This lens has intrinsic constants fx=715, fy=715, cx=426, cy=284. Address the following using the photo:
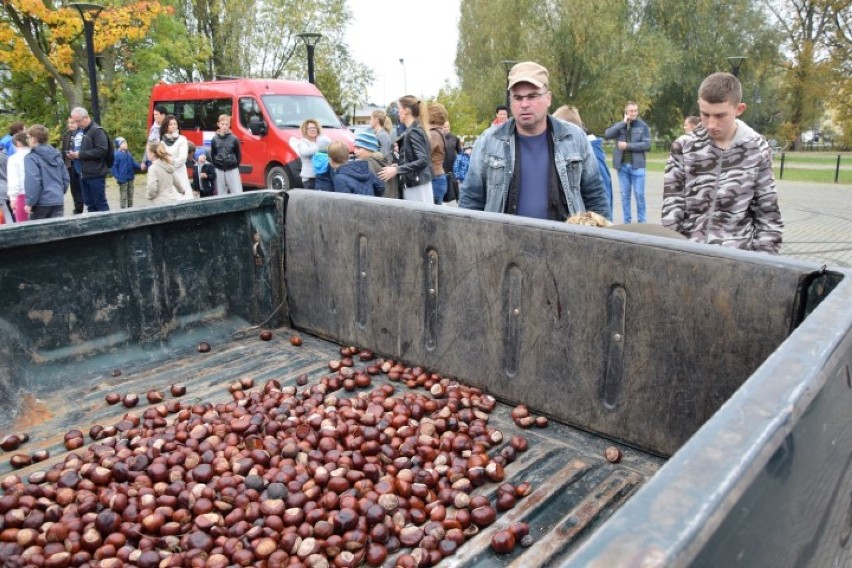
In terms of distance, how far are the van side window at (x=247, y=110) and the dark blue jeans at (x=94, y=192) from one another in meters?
5.60

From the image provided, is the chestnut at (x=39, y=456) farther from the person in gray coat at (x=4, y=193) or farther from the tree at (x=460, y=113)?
the tree at (x=460, y=113)

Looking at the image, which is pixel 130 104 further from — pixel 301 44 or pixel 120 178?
pixel 120 178

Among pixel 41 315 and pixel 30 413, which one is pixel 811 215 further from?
pixel 30 413

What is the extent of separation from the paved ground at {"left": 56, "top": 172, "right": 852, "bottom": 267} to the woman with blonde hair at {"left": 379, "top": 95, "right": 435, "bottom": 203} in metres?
2.75

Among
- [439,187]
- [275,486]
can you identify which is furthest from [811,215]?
[275,486]

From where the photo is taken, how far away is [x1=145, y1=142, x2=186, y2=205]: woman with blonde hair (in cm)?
1025

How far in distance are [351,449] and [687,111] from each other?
4370 cm

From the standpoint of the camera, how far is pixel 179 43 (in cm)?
2731

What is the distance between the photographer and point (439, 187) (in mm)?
9477

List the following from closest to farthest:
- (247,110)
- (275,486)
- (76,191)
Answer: (275,486), (76,191), (247,110)

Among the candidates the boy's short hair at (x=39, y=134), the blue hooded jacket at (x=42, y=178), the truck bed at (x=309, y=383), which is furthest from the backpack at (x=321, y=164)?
the boy's short hair at (x=39, y=134)

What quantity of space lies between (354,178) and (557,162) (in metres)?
3.38

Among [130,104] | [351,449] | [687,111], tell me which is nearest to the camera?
[351,449]

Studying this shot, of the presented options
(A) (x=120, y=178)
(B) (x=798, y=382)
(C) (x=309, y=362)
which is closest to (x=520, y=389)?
(C) (x=309, y=362)
